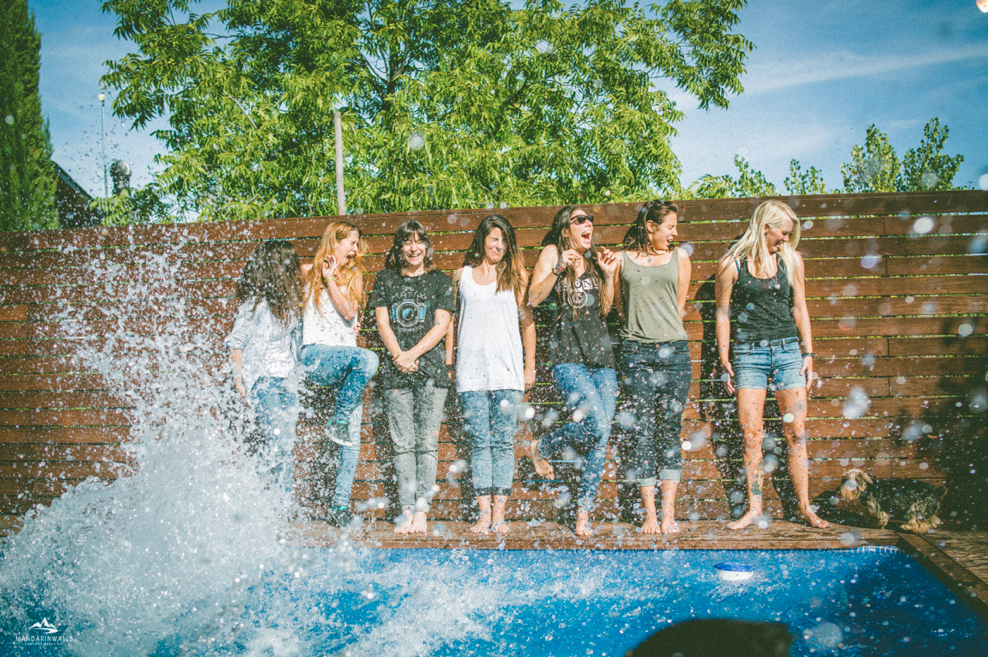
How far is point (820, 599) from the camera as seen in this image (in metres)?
3.21

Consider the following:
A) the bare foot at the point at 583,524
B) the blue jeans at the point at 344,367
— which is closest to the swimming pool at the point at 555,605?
the bare foot at the point at 583,524

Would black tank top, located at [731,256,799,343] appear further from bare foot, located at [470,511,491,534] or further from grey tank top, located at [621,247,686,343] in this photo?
bare foot, located at [470,511,491,534]

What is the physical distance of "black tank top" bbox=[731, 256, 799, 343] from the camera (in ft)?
13.1

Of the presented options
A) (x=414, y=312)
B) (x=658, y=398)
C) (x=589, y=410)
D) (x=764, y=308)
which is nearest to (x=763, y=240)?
(x=764, y=308)

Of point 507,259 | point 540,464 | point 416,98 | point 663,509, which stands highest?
point 416,98

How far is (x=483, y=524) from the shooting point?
13.6 feet

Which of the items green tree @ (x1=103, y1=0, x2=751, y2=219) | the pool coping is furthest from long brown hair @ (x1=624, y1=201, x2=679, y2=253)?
green tree @ (x1=103, y1=0, x2=751, y2=219)

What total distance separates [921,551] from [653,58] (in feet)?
34.8

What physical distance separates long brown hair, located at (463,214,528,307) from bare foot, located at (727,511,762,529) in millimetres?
2269

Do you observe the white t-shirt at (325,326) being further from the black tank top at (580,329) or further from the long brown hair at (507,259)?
the black tank top at (580,329)

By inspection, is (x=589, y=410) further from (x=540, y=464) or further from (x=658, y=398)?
(x=540, y=464)

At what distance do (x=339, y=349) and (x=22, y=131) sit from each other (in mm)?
23765

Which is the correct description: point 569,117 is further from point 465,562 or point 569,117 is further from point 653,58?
point 465,562

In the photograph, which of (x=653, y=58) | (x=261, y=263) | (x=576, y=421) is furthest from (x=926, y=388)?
(x=653, y=58)
